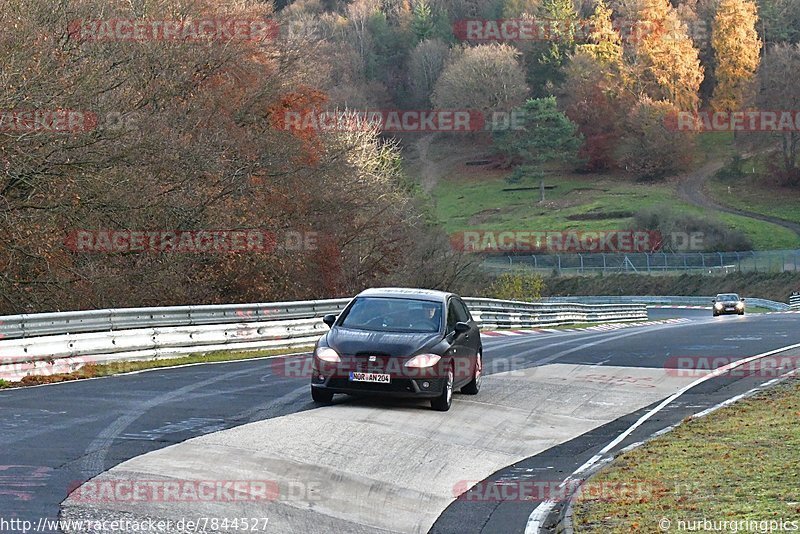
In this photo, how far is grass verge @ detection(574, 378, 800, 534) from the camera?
28.7 feet

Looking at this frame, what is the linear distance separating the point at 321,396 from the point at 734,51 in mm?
112663

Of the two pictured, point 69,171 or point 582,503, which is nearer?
point 582,503

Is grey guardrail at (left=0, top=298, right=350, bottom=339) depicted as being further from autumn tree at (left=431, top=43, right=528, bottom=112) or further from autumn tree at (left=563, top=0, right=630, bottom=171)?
autumn tree at (left=563, top=0, right=630, bottom=171)

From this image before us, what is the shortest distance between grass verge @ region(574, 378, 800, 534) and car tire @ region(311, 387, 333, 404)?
4.04 meters

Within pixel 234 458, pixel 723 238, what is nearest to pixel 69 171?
pixel 234 458

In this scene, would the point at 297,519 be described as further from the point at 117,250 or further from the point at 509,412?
the point at 117,250

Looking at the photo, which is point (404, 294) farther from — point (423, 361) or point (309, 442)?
point (309, 442)

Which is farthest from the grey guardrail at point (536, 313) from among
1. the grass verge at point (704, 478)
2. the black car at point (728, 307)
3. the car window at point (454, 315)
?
the grass verge at point (704, 478)

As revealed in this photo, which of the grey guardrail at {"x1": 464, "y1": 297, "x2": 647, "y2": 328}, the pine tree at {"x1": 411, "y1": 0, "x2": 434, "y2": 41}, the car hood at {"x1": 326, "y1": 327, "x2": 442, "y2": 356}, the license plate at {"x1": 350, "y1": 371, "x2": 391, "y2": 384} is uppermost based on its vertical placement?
the pine tree at {"x1": 411, "y1": 0, "x2": 434, "y2": 41}

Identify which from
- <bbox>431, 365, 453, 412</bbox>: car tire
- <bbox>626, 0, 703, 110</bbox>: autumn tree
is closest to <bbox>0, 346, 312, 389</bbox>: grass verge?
<bbox>431, 365, 453, 412</bbox>: car tire

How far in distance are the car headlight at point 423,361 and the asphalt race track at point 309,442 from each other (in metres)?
0.66

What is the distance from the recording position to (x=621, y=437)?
46.6 ft

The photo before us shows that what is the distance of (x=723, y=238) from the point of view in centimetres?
8994

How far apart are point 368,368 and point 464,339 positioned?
224 cm
